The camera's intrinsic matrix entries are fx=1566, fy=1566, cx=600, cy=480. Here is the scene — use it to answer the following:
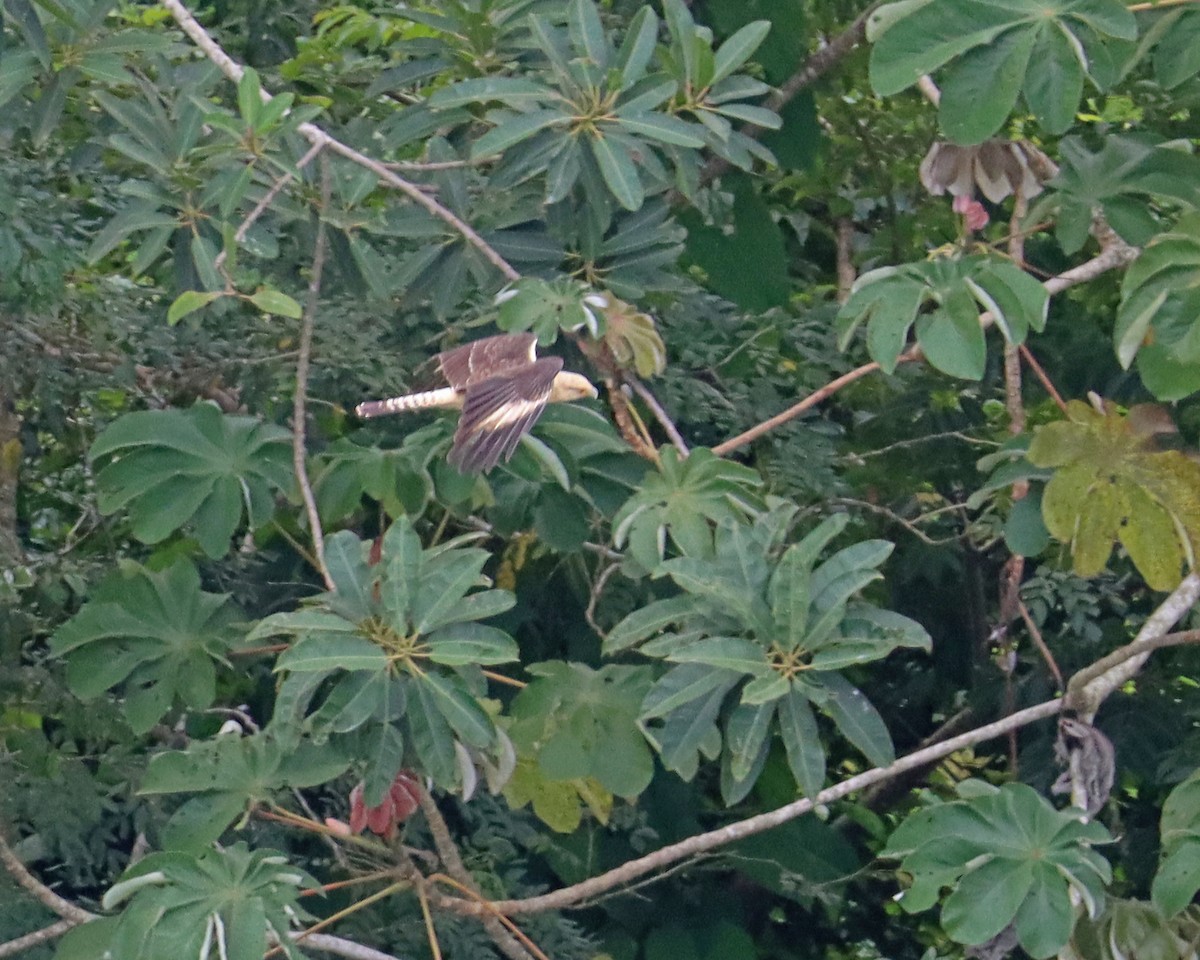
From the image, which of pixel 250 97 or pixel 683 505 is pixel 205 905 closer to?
pixel 683 505

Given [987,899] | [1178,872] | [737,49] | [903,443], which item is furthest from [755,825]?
[903,443]

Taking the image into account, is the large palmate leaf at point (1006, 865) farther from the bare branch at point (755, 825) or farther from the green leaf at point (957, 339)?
the green leaf at point (957, 339)

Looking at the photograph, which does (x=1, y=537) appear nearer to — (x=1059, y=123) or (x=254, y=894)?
(x=254, y=894)

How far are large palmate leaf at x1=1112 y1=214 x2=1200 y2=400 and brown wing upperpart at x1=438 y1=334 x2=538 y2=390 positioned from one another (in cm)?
89

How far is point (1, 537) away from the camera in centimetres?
297

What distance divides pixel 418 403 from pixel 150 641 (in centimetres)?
58

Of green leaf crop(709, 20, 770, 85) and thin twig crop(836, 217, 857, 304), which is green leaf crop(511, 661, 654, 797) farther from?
thin twig crop(836, 217, 857, 304)

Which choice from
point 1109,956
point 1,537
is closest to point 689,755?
point 1109,956

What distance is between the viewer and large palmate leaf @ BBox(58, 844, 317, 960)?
2.00m

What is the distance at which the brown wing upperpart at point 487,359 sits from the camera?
248 centimetres

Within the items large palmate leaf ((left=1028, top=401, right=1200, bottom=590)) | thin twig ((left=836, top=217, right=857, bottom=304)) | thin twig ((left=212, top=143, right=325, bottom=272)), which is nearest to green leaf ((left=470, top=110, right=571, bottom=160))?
thin twig ((left=212, top=143, right=325, bottom=272))

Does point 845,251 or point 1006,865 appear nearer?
point 1006,865

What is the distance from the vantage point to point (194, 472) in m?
2.48

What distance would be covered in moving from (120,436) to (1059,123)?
58.1 inches
